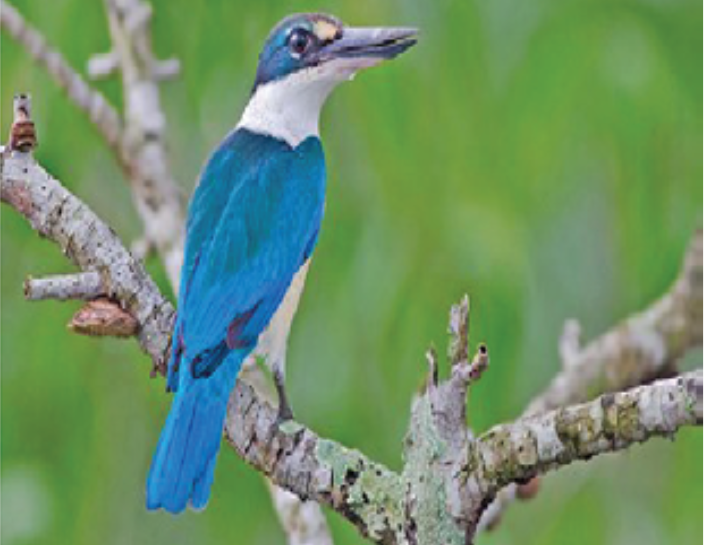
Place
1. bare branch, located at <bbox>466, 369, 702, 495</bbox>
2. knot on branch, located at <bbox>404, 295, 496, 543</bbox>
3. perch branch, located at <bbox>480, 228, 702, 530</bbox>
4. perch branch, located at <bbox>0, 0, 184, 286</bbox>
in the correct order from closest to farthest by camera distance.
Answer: bare branch, located at <bbox>466, 369, 702, 495</bbox> → knot on branch, located at <bbox>404, 295, 496, 543</bbox> → perch branch, located at <bbox>0, 0, 184, 286</bbox> → perch branch, located at <bbox>480, 228, 702, 530</bbox>

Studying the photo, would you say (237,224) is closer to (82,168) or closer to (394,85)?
(394,85)

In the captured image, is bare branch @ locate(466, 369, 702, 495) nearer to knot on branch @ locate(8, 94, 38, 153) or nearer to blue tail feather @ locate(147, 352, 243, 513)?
blue tail feather @ locate(147, 352, 243, 513)

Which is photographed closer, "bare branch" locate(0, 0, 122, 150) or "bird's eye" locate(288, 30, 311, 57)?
"bird's eye" locate(288, 30, 311, 57)

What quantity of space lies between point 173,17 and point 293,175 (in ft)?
1.57

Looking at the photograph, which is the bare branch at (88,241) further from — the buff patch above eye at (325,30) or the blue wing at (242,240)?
the buff patch above eye at (325,30)

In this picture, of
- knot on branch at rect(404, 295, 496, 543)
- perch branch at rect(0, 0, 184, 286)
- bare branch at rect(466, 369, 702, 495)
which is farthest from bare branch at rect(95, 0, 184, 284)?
bare branch at rect(466, 369, 702, 495)

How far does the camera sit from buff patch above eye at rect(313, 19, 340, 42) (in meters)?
1.86

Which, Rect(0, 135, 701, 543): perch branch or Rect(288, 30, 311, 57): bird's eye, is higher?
Rect(288, 30, 311, 57): bird's eye

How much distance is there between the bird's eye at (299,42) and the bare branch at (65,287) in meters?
0.38

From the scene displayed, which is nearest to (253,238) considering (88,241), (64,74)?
(88,241)

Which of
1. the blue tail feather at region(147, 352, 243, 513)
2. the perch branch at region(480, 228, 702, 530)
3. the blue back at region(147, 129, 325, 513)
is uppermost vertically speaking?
the blue back at region(147, 129, 325, 513)

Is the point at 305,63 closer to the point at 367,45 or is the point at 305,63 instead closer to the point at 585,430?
the point at 367,45

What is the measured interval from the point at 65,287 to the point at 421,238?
553mm

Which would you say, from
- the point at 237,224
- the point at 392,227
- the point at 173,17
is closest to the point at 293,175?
the point at 237,224
